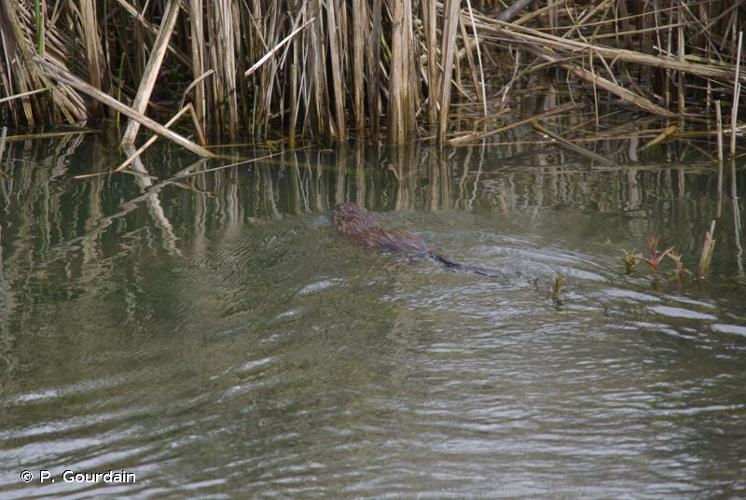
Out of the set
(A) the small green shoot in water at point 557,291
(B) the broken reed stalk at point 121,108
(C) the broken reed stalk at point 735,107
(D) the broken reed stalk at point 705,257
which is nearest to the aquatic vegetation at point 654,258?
(D) the broken reed stalk at point 705,257

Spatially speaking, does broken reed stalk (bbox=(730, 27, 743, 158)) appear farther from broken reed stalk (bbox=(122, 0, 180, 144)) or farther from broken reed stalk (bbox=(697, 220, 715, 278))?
broken reed stalk (bbox=(122, 0, 180, 144))

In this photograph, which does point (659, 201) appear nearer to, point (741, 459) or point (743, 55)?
point (743, 55)

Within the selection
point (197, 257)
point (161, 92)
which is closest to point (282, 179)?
point (197, 257)

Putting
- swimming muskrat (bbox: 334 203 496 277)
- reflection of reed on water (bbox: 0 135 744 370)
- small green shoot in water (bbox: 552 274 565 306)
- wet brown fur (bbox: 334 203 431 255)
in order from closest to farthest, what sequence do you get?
small green shoot in water (bbox: 552 274 565 306), swimming muskrat (bbox: 334 203 496 277), wet brown fur (bbox: 334 203 431 255), reflection of reed on water (bbox: 0 135 744 370)

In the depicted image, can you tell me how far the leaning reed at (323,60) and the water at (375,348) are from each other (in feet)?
4.27

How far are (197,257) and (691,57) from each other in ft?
15.4

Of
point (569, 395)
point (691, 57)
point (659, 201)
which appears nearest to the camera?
point (569, 395)

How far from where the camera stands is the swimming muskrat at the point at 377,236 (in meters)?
4.96

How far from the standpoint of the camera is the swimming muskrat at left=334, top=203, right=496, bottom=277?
16.3ft

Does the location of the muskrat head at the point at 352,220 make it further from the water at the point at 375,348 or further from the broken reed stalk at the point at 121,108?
the broken reed stalk at the point at 121,108

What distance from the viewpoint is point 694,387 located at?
341 cm

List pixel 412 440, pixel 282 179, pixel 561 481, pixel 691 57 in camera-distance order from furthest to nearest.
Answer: pixel 691 57 → pixel 282 179 → pixel 412 440 → pixel 561 481

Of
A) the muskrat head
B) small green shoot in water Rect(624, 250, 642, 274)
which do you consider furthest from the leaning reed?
small green shoot in water Rect(624, 250, 642, 274)

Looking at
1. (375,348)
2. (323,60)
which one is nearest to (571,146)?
(323,60)
